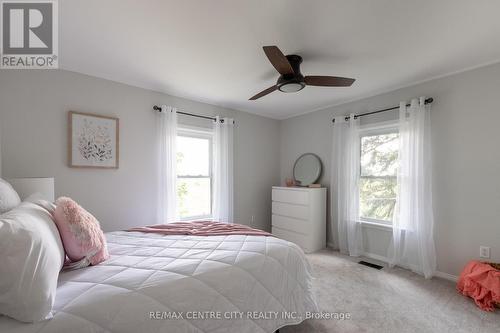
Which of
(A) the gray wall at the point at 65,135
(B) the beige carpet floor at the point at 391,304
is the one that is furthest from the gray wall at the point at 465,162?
(A) the gray wall at the point at 65,135

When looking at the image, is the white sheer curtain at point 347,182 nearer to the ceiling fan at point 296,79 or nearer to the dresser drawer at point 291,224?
the dresser drawer at point 291,224

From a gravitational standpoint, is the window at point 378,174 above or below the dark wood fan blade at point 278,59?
below

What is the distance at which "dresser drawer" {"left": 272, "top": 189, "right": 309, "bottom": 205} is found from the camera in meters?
3.57

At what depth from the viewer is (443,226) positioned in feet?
8.63

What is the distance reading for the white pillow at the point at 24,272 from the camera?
0.77 metres

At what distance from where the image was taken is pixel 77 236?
1.25m

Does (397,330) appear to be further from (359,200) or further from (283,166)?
(283,166)

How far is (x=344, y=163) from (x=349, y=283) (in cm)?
172

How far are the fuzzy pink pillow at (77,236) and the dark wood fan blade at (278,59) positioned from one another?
1652mm

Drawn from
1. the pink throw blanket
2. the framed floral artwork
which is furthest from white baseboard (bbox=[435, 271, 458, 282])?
the framed floral artwork

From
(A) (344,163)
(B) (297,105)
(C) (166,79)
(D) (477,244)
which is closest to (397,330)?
(D) (477,244)

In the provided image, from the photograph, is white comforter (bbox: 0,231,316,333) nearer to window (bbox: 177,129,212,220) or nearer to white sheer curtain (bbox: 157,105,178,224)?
A: white sheer curtain (bbox: 157,105,178,224)

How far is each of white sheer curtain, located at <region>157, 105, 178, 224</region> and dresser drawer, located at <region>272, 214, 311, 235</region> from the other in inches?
70.0

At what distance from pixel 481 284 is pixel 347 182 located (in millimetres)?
1732
